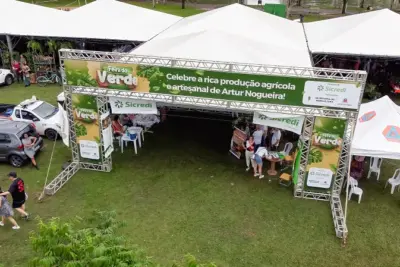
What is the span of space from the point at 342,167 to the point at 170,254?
5.74 metres

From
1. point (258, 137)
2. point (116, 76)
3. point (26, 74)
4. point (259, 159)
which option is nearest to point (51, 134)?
point (116, 76)

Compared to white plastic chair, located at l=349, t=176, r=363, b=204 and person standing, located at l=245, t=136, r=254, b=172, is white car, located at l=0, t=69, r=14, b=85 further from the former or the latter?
white plastic chair, located at l=349, t=176, r=363, b=204

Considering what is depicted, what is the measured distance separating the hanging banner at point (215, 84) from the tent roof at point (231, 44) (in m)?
1.84

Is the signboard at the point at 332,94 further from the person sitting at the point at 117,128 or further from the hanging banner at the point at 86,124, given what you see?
the person sitting at the point at 117,128

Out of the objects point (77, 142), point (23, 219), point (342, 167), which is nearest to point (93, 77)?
point (77, 142)

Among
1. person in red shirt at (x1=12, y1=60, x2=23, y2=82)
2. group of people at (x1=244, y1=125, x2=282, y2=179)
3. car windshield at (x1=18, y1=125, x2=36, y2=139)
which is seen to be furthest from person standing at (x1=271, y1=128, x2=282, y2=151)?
person in red shirt at (x1=12, y1=60, x2=23, y2=82)

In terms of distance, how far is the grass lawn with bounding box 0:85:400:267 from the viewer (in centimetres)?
906

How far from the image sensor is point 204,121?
16.8m

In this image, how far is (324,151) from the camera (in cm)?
1067

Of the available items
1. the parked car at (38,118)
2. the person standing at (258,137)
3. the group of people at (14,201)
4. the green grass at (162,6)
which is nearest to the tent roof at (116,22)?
the parked car at (38,118)

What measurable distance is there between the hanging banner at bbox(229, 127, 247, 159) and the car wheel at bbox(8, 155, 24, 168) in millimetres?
7468

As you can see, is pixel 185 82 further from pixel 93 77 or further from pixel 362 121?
pixel 362 121

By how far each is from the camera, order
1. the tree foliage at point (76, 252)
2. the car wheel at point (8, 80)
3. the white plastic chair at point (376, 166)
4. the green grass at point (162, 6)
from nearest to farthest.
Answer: the tree foliage at point (76, 252), the white plastic chair at point (376, 166), the car wheel at point (8, 80), the green grass at point (162, 6)

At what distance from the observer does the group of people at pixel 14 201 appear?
9469 millimetres
